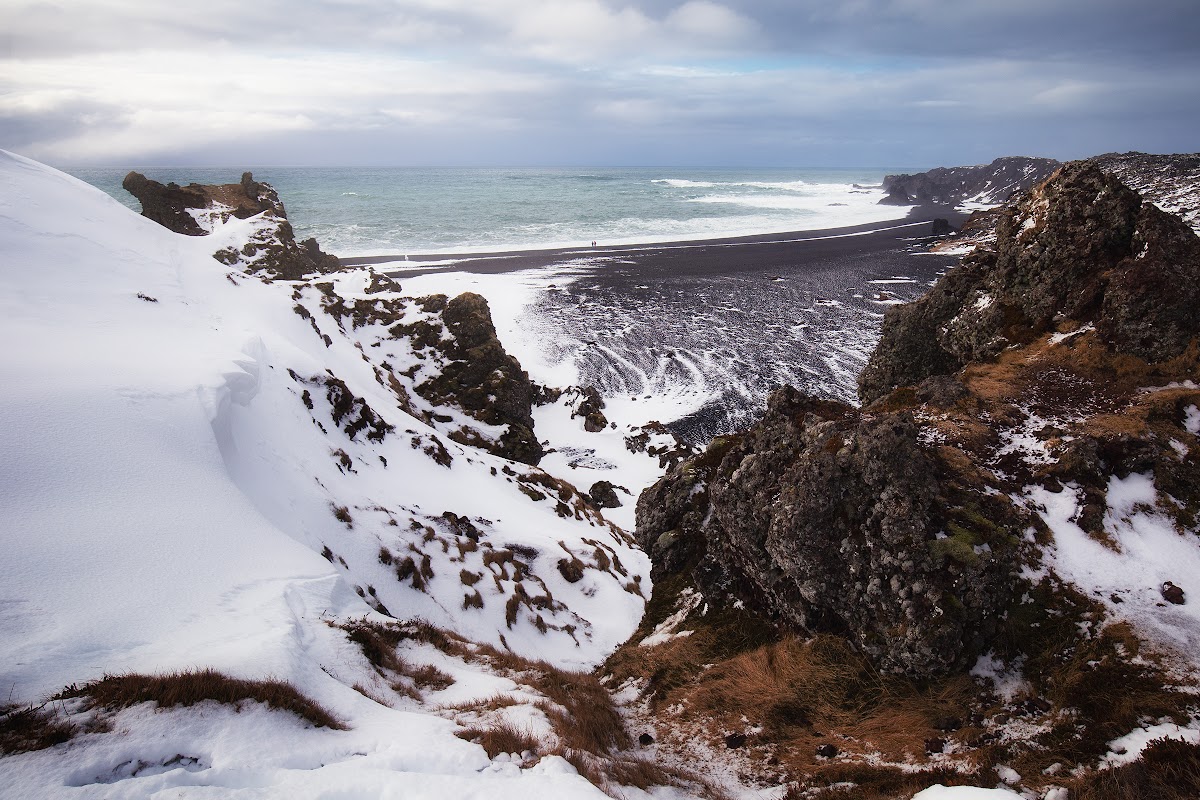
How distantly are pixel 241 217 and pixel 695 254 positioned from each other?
4811cm

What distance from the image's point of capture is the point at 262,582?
7668mm

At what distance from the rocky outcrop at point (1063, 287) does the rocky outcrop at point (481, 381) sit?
48.6ft

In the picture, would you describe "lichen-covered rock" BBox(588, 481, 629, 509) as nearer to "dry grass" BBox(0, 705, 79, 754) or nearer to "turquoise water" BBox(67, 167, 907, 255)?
"dry grass" BBox(0, 705, 79, 754)

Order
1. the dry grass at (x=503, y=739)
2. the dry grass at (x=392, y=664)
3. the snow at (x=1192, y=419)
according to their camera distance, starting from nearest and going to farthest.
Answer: the dry grass at (x=503, y=739)
the dry grass at (x=392, y=664)
the snow at (x=1192, y=419)

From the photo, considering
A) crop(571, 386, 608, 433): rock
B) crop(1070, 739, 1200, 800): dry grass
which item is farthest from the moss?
crop(571, 386, 608, 433): rock

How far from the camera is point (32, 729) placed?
4.30 m

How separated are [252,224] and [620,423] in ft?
111

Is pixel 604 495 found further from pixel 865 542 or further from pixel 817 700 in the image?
pixel 817 700

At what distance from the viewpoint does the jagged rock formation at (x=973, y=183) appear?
4887 inches

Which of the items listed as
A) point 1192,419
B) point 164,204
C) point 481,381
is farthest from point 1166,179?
point 164,204

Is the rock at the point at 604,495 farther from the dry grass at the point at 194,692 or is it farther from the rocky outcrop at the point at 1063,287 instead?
the dry grass at the point at 194,692

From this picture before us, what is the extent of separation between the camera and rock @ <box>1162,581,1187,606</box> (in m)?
6.63

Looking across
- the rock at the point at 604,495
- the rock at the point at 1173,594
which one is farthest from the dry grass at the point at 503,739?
the rock at the point at 604,495

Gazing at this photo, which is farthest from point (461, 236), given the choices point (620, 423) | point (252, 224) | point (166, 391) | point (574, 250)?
point (166, 391)
